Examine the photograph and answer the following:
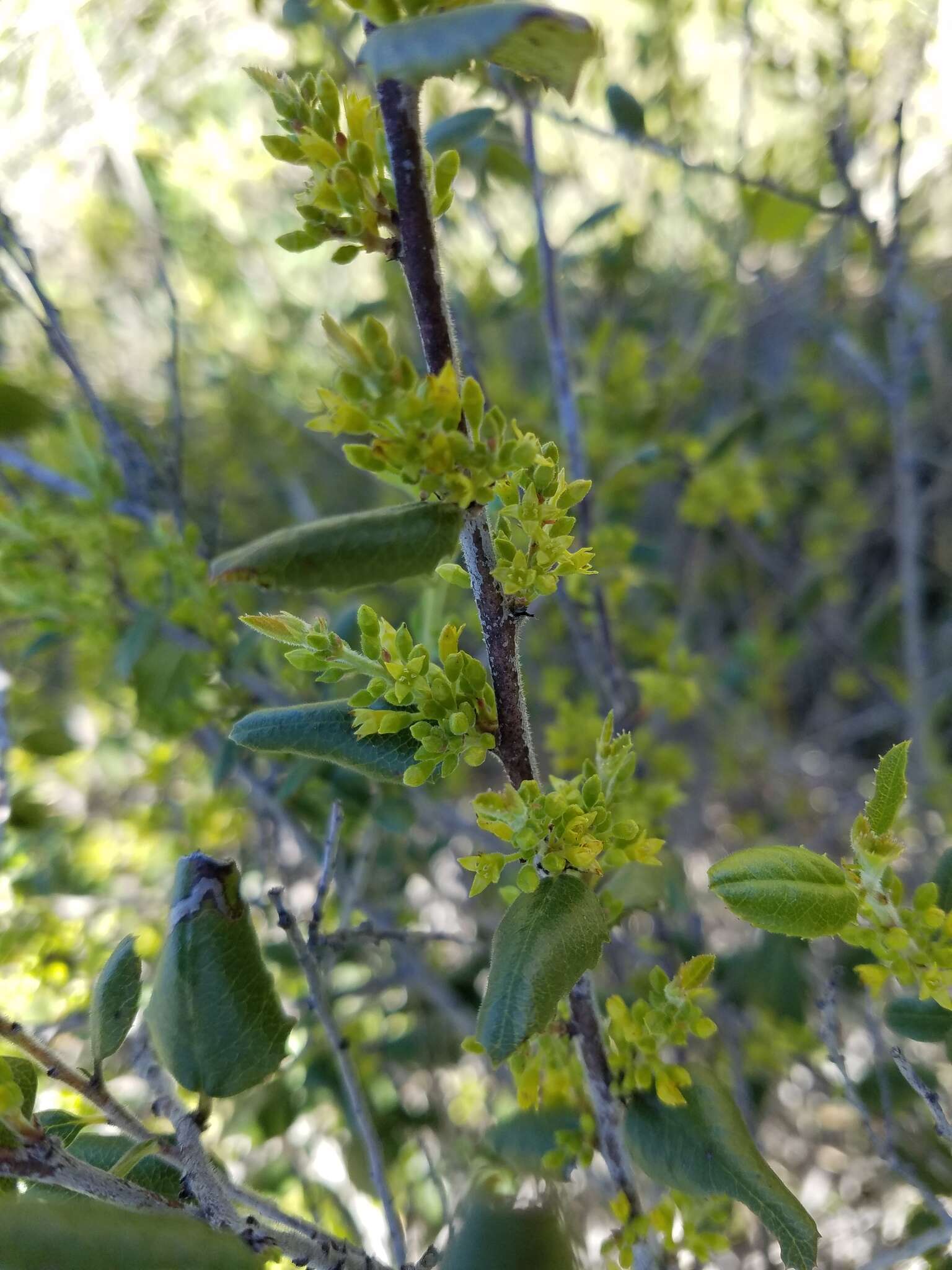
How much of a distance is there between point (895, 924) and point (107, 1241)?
60cm

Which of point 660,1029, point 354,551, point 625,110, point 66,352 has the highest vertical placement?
point 625,110

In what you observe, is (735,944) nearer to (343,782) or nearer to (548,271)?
(343,782)

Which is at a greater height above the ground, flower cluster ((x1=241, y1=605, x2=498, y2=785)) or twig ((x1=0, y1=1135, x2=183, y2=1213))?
flower cluster ((x1=241, y1=605, x2=498, y2=785))

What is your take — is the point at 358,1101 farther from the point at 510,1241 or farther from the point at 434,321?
the point at 434,321

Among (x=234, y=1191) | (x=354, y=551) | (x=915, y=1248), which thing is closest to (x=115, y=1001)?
(x=234, y=1191)

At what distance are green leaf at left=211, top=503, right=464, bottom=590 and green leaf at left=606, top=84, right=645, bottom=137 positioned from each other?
1101mm

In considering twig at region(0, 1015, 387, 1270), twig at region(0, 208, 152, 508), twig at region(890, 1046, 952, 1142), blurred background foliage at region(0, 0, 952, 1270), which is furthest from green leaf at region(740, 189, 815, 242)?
twig at region(0, 1015, 387, 1270)

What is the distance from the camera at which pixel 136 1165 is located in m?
0.71

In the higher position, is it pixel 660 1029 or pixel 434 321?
pixel 434 321

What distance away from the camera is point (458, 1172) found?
1503 mm

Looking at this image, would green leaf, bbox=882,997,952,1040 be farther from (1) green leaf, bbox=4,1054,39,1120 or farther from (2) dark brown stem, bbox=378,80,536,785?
(1) green leaf, bbox=4,1054,39,1120

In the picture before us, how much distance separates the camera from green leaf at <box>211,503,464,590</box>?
0.56 m

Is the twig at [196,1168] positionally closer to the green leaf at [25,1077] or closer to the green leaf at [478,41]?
the green leaf at [25,1077]

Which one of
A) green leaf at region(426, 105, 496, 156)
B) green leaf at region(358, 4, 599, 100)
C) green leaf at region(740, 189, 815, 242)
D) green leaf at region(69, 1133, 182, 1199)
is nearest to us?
green leaf at region(358, 4, 599, 100)
